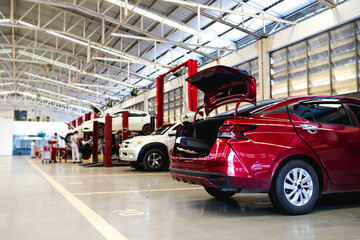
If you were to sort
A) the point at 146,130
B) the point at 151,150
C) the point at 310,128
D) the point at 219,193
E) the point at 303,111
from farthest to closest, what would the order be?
1. the point at 146,130
2. the point at 151,150
3. the point at 219,193
4. the point at 303,111
5. the point at 310,128

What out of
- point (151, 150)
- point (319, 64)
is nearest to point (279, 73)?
point (319, 64)

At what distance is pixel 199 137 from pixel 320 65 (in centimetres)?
1008

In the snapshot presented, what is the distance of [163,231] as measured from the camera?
2.97m

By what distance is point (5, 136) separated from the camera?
30516 mm

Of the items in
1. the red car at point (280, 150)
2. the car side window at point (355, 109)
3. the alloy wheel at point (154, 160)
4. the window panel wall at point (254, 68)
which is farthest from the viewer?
the window panel wall at point (254, 68)

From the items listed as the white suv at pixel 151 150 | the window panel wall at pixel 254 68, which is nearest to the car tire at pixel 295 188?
the white suv at pixel 151 150

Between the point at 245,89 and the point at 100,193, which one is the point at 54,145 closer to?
the point at 100,193

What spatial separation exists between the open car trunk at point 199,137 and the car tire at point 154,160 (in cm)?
504

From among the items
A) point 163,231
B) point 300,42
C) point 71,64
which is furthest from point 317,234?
point 71,64

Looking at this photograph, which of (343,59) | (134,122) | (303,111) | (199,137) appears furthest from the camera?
(134,122)

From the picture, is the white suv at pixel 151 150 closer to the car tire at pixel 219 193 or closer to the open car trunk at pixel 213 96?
the car tire at pixel 219 193

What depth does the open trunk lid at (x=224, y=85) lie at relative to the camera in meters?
3.85

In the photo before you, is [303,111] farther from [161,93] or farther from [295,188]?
[161,93]

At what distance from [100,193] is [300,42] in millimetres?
11214
